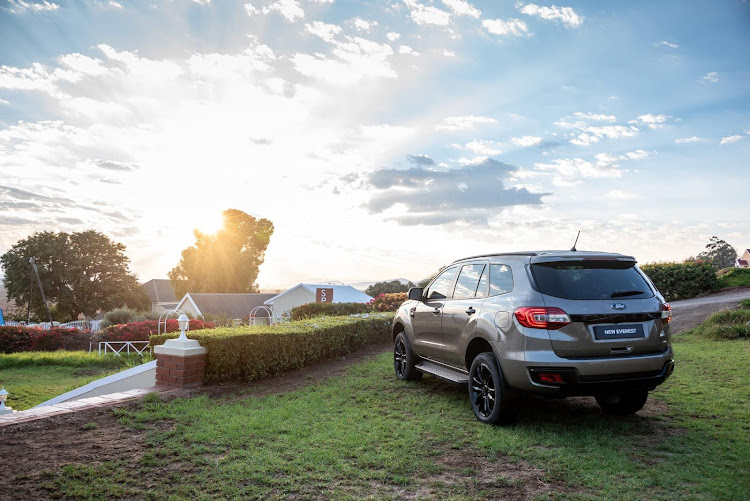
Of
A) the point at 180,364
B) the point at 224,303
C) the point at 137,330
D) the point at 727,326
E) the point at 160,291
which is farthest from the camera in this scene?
the point at 160,291

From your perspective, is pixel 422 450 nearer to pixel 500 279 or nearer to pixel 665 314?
pixel 500 279

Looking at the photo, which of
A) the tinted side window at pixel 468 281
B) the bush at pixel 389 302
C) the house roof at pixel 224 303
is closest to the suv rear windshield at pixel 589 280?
the tinted side window at pixel 468 281

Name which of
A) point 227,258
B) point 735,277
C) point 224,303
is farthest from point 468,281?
point 227,258

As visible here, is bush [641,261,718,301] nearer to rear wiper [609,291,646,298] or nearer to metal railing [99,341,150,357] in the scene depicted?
rear wiper [609,291,646,298]

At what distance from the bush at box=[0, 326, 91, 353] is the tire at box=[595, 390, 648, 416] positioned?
2952 centimetres

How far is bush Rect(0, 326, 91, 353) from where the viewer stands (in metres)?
27.3

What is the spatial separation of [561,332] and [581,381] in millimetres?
502

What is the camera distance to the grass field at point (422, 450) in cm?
422

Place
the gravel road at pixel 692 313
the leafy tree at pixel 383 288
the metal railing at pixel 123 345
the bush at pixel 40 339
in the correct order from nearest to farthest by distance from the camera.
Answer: the gravel road at pixel 692 313 → the metal railing at pixel 123 345 → the bush at pixel 40 339 → the leafy tree at pixel 383 288

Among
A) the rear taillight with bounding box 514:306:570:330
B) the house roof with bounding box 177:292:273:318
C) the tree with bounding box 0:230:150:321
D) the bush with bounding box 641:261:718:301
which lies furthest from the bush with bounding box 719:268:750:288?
the tree with bounding box 0:230:150:321

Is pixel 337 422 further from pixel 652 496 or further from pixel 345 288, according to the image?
pixel 345 288

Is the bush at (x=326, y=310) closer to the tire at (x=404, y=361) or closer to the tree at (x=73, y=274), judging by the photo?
the tire at (x=404, y=361)

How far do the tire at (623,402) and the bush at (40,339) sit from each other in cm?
2952

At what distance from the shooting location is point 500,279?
5969 mm
